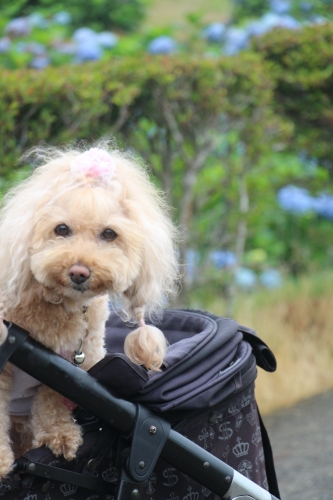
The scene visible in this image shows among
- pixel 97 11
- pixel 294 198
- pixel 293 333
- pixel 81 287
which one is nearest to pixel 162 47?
pixel 294 198

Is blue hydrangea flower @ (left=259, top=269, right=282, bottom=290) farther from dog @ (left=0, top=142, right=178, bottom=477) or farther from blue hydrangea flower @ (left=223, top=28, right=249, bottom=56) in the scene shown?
dog @ (left=0, top=142, right=178, bottom=477)

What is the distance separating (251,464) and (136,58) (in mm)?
2449

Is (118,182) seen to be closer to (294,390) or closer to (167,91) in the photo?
(167,91)

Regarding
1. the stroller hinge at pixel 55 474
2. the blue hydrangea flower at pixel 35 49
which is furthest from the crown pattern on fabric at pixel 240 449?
the blue hydrangea flower at pixel 35 49

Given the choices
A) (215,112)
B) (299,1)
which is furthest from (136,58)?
(299,1)

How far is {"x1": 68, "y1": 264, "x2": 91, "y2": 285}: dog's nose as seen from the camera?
61.4 inches

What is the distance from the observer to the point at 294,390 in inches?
167

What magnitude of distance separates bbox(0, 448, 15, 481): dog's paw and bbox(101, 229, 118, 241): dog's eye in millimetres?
551

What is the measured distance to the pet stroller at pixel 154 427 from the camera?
5.15ft

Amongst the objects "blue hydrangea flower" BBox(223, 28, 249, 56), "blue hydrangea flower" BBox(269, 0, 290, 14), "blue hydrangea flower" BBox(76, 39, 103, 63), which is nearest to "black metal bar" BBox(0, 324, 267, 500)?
"blue hydrangea flower" BBox(76, 39, 103, 63)

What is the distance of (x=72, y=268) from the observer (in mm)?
1560

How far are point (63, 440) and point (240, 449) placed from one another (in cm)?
52

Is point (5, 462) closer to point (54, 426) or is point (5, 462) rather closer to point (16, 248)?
point (54, 426)

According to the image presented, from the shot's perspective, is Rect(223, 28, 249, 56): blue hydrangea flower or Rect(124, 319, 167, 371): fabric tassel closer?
Rect(124, 319, 167, 371): fabric tassel
